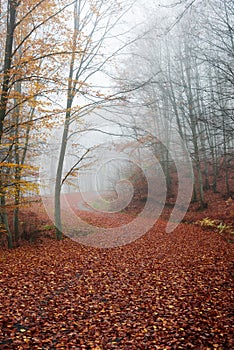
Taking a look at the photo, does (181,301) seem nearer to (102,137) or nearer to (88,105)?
(88,105)

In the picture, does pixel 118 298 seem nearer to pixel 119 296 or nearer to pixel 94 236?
pixel 119 296

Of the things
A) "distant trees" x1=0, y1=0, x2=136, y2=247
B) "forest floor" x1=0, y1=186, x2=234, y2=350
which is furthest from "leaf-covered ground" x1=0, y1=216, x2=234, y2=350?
"distant trees" x1=0, y1=0, x2=136, y2=247

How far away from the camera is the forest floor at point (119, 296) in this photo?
4.17 m

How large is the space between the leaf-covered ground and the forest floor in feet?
0.05

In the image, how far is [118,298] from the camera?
18.3 ft

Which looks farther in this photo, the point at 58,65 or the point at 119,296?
the point at 58,65

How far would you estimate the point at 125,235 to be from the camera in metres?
11.1

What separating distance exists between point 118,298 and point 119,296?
0.10 meters

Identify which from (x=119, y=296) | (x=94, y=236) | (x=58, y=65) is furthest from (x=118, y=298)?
(x=58, y=65)

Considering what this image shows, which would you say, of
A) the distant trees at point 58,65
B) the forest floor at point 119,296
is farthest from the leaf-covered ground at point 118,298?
the distant trees at point 58,65

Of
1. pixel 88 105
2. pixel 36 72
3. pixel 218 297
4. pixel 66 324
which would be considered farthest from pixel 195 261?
pixel 36 72

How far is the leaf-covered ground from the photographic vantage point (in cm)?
416

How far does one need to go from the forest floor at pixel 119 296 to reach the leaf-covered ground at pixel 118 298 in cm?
2

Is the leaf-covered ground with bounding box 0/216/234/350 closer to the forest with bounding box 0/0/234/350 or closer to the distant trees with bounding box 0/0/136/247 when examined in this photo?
the forest with bounding box 0/0/234/350
